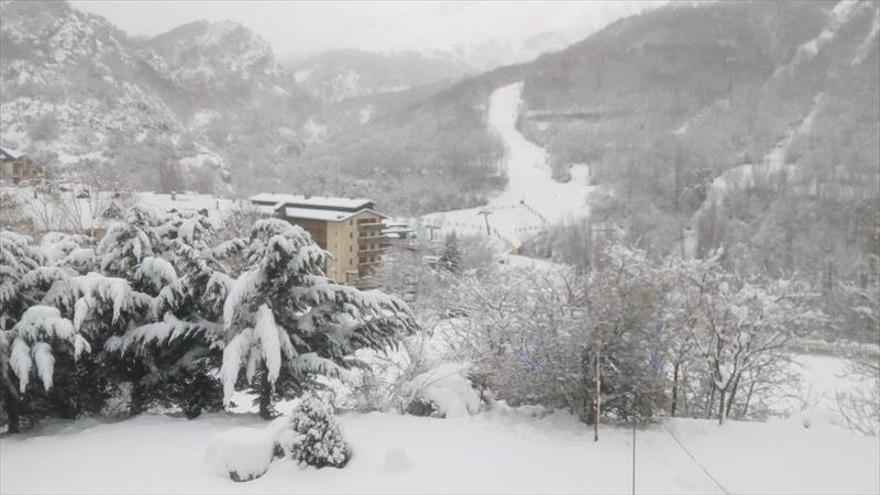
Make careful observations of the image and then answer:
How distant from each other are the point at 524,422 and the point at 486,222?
242ft

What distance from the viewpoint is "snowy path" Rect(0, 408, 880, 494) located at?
250 inches

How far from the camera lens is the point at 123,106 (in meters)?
100

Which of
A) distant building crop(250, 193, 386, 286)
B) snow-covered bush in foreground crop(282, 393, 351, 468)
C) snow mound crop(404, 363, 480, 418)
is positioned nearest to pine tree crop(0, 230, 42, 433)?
snow-covered bush in foreground crop(282, 393, 351, 468)

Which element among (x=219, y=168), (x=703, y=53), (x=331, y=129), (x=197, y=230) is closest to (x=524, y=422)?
(x=197, y=230)

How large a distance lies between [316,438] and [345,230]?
121 feet

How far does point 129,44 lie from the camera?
11894 cm

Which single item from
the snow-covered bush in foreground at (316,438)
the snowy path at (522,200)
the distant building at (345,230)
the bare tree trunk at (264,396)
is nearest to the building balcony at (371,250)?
the distant building at (345,230)

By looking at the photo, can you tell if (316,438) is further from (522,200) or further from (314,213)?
(522,200)

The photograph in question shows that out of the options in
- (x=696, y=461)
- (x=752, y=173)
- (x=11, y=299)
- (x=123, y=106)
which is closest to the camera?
(x=696, y=461)

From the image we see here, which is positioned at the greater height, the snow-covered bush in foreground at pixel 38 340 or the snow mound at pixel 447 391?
the snow-covered bush in foreground at pixel 38 340

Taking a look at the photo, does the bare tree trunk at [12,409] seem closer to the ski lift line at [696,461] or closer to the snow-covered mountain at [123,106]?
the ski lift line at [696,461]

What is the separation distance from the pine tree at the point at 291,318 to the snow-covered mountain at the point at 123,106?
39.4 m

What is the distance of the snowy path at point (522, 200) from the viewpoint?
7994cm

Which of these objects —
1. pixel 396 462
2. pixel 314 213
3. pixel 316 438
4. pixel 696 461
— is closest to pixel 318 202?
pixel 314 213
